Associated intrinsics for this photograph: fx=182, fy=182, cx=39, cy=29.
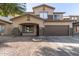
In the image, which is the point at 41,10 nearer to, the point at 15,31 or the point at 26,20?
the point at 26,20

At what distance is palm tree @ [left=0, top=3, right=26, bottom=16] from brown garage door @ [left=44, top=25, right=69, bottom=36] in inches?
23.3

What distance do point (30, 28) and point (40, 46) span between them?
1.32 feet

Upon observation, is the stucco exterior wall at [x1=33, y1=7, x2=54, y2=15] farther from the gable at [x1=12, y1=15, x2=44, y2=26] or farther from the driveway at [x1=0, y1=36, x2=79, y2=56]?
the driveway at [x1=0, y1=36, x2=79, y2=56]

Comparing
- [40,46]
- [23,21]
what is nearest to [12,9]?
[23,21]

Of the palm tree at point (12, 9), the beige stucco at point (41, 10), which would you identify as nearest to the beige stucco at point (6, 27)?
the palm tree at point (12, 9)

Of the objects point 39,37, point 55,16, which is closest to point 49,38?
point 39,37

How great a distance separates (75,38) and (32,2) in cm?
106

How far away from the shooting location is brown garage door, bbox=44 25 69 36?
3.54 meters

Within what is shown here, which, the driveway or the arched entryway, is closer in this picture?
the driveway

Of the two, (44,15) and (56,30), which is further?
(56,30)

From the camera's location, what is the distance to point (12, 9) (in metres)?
3.55

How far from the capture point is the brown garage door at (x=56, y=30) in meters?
3.54

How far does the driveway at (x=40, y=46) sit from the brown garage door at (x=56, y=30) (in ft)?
0.29

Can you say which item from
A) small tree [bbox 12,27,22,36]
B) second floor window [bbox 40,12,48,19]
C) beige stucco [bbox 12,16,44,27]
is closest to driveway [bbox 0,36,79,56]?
small tree [bbox 12,27,22,36]
